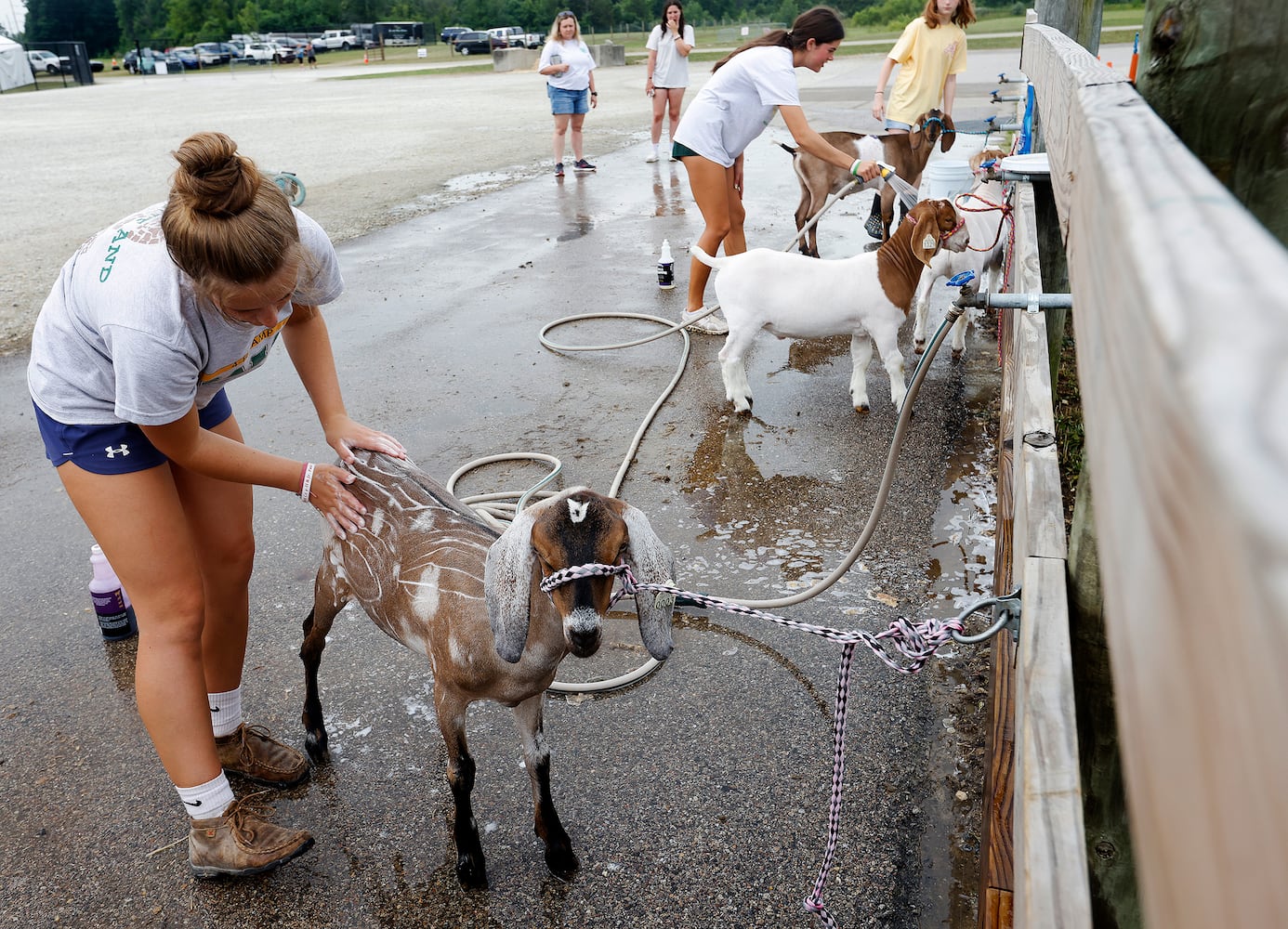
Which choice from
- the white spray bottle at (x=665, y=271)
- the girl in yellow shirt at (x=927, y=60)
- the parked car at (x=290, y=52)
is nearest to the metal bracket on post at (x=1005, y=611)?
the white spray bottle at (x=665, y=271)

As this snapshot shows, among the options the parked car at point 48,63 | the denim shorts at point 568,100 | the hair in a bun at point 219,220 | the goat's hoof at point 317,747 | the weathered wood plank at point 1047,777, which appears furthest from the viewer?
the parked car at point 48,63

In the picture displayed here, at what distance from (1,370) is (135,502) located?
18.2 feet

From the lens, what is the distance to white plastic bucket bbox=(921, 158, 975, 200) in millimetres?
7996

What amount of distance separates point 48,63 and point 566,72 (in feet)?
198

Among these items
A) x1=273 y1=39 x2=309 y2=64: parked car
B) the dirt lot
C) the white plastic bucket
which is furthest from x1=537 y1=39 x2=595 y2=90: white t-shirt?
x1=273 y1=39 x2=309 y2=64: parked car

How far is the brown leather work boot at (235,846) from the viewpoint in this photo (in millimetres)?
2811

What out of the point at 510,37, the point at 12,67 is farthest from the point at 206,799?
the point at 510,37

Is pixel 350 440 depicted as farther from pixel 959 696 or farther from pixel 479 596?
pixel 959 696

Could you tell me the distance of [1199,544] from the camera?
396mm

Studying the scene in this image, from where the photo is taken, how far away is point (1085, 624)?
1938 mm

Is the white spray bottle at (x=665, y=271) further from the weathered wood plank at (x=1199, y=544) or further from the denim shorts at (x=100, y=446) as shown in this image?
the weathered wood plank at (x=1199, y=544)

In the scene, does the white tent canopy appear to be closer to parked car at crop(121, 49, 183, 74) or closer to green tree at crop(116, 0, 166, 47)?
parked car at crop(121, 49, 183, 74)

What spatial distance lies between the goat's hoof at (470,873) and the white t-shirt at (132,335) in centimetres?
150

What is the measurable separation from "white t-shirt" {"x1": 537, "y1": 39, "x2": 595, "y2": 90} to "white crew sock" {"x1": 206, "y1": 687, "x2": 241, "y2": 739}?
11.4 metres
